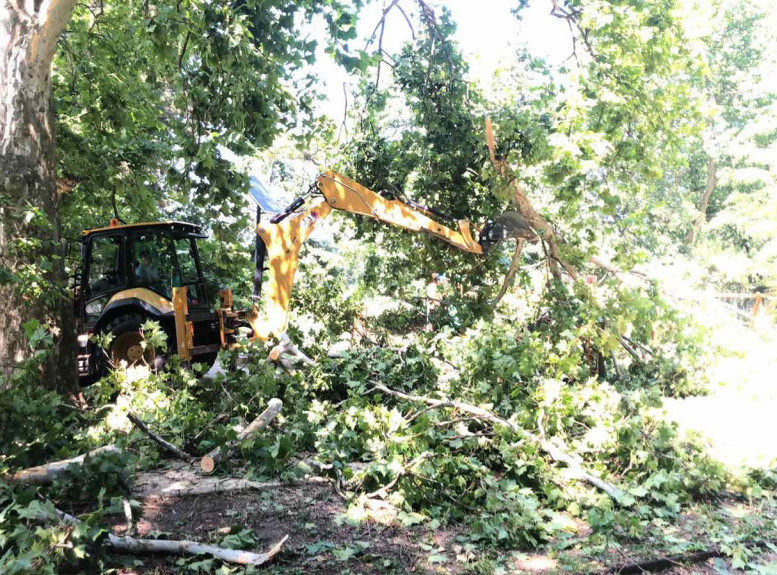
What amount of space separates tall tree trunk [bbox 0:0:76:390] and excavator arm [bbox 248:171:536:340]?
7.81 feet

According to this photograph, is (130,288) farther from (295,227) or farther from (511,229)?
(511,229)

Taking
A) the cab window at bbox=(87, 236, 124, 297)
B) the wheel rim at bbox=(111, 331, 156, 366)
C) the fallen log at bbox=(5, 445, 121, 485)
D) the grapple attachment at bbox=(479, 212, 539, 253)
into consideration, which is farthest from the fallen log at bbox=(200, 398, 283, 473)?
the grapple attachment at bbox=(479, 212, 539, 253)

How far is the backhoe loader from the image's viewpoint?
7.30 m

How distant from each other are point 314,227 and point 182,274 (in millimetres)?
2124

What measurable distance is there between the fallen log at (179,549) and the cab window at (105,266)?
202 inches

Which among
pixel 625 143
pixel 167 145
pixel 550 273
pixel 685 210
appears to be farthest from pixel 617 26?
pixel 685 210

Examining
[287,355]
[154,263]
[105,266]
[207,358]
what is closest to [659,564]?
[287,355]

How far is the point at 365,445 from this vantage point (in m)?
5.17

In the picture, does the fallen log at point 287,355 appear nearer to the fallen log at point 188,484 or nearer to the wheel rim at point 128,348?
the wheel rim at point 128,348

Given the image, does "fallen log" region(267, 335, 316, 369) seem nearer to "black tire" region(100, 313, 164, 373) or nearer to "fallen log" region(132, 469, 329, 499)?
"black tire" region(100, 313, 164, 373)

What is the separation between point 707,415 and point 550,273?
8.96ft

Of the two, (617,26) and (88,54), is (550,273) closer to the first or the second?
(617,26)

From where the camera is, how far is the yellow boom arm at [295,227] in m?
7.18

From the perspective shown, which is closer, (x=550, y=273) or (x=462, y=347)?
(x=462, y=347)
